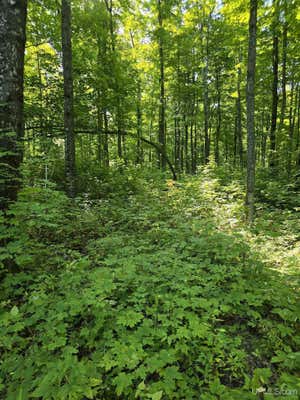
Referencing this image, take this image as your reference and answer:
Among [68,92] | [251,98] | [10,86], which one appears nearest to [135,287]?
[10,86]

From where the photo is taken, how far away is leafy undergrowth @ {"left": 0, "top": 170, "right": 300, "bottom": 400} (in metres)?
1.93

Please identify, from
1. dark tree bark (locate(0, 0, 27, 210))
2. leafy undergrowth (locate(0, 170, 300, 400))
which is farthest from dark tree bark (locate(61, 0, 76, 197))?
dark tree bark (locate(0, 0, 27, 210))

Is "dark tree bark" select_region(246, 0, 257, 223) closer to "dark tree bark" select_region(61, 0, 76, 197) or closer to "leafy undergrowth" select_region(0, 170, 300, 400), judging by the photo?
"leafy undergrowth" select_region(0, 170, 300, 400)

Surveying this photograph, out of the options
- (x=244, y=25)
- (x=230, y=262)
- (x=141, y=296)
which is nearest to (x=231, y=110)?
(x=244, y=25)

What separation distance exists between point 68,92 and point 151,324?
238 inches

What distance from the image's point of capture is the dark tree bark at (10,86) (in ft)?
10.4

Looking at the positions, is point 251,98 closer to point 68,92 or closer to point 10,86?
point 68,92

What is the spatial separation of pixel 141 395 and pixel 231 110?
2041 cm

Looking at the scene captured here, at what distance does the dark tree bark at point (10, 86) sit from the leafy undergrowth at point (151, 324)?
1.00 feet

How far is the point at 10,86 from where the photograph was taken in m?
3.27

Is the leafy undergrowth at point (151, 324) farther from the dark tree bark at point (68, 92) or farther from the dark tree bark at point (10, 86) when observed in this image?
the dark tree bark at point (68, 92)

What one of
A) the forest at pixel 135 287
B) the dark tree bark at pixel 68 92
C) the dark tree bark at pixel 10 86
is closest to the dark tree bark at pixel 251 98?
the forest at pixel 135 287

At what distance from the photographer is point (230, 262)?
356cm

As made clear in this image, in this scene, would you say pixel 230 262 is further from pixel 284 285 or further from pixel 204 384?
pixel 204 384
